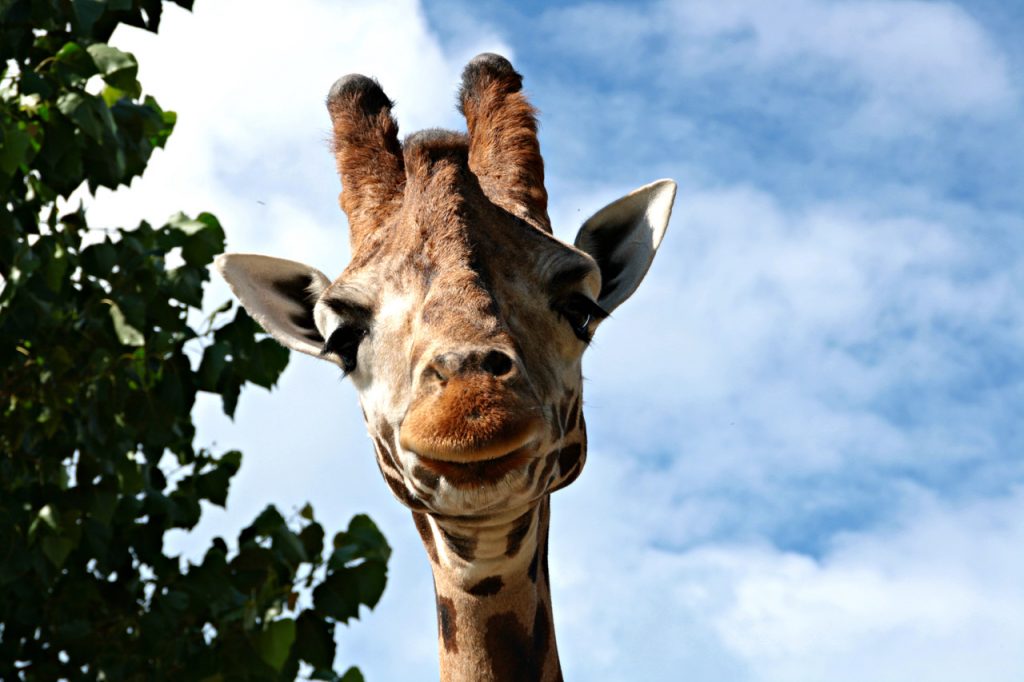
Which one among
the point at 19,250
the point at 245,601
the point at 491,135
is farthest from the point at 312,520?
the point at 491,135

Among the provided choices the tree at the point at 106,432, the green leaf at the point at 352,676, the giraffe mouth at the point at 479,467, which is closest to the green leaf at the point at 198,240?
the tree at the point at 106,432

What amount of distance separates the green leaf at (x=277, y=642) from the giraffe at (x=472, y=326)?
143 centimetres

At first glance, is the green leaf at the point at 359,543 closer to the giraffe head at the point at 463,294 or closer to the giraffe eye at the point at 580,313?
the giraffe head at the point at 463,294

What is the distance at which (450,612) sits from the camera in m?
7.30

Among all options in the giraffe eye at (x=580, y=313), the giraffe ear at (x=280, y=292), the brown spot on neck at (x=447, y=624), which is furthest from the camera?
the giraffe ear at (x=280, y=292)

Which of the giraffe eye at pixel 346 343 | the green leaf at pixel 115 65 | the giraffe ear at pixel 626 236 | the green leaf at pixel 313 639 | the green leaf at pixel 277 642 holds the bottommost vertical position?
the green leaf at pixel 277 642

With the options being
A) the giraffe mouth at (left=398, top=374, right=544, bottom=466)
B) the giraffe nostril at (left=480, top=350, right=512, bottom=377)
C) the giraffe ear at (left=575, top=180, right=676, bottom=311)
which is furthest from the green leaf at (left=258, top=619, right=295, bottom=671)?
the giraffe ear at (left=575, top=180, right=676, bottom=311)

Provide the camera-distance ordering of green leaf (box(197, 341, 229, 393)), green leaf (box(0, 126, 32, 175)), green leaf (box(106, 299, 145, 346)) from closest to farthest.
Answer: green leaf (box(0, 126, 32, 175)), green leaf (box(106, 299, 145, 346)), green leaf (box(197, 341, 229, 393))

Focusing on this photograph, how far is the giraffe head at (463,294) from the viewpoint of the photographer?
586 centimetres

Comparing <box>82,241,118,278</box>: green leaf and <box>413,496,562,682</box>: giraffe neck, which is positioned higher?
<box>413,496,562,682</box>: giraffe neck

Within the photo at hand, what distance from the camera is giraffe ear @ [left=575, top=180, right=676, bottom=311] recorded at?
307 inches

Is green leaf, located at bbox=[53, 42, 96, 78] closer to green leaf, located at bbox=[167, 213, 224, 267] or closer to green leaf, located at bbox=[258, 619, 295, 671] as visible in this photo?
green leaf, located at bbox=[167, 213, 224, 267]

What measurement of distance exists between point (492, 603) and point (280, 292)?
2.04 m

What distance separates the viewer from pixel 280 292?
781cm
